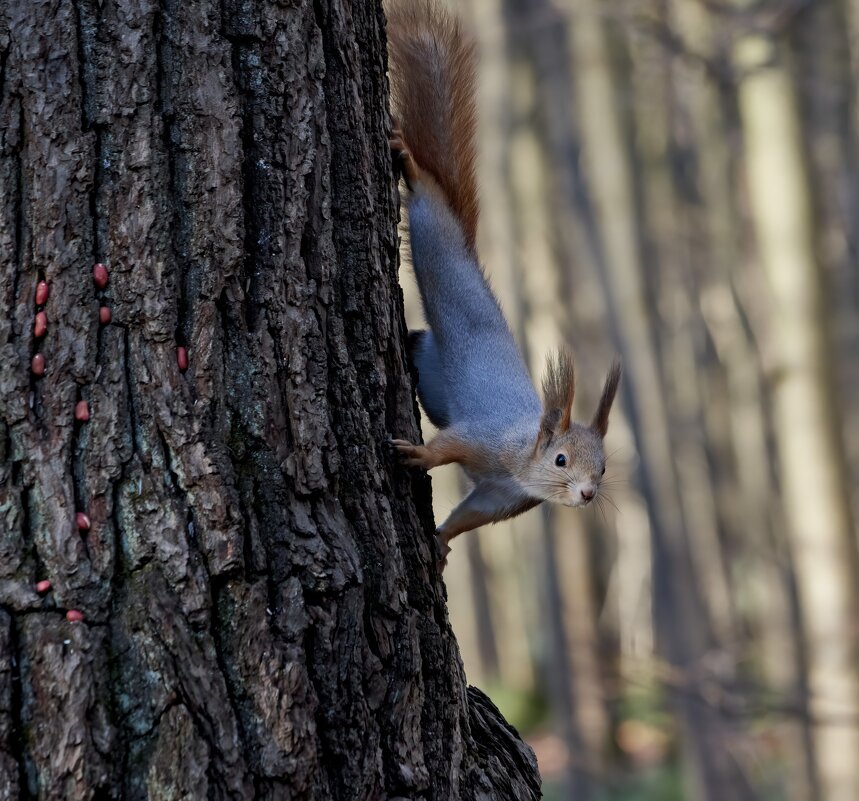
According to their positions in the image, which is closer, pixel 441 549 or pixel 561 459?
pixel 441 549

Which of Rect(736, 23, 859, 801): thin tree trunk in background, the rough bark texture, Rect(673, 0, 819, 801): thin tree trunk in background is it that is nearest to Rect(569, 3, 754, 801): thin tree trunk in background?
Rect(673, 0, 819, 801): thin tree trunk in background

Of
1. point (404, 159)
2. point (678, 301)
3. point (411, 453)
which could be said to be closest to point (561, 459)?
point (404, 159)

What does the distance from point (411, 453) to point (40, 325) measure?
750 millimetres

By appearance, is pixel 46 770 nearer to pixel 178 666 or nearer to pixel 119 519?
pixel 178 666

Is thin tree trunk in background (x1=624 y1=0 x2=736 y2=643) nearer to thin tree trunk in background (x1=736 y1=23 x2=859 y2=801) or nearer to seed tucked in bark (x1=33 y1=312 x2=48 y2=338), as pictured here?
thin tree trunk in background (x1=736 y1=23 x2=859 y2=801)

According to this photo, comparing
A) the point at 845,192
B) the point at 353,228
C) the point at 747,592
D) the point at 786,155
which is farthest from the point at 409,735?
the point at 747,592

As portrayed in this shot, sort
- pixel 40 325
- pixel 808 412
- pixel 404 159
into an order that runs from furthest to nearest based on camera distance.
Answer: pixel 808 412 → pixel 404 159 → pixel 40 325

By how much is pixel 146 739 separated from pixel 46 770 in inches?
5.6

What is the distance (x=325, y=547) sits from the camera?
1952 millimetres

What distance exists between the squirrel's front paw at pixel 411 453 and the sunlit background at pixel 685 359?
1317 millimetres

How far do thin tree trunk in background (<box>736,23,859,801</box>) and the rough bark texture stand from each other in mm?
3964

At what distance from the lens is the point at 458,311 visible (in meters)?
3.00

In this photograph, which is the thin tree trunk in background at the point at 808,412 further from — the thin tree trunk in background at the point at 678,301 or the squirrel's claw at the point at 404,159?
the thin tree trunk in background at the point at 678,301

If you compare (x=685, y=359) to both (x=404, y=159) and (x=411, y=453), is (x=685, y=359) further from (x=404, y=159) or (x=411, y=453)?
(x=411, y=453)
